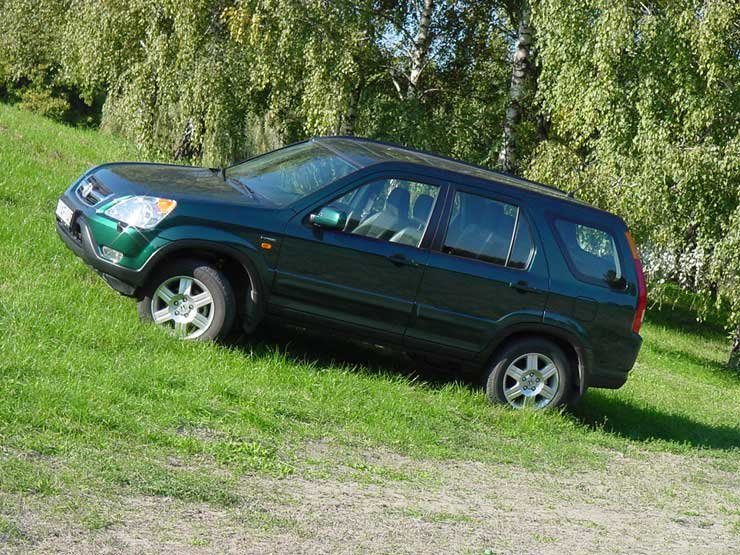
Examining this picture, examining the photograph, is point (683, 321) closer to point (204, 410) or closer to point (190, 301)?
point (190, 301)

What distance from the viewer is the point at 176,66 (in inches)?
720

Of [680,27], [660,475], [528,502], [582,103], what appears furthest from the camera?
[582,103]

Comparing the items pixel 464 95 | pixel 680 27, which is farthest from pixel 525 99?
pixel 680 27

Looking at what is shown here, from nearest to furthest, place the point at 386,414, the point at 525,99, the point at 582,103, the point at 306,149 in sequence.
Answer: the point at 386,414
the point at 306,149
the point at 582,103
the point at 525,99

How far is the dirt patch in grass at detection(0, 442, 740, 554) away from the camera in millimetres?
5195

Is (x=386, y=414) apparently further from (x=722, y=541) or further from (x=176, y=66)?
(x=176, y=66)

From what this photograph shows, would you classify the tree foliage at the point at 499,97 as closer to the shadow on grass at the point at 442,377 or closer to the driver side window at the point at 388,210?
the shadow on grass at the point at 442,377

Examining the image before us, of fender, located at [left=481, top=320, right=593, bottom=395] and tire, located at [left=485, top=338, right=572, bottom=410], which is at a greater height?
fender, located at [left=481, top=320, right=593, bottom=395]

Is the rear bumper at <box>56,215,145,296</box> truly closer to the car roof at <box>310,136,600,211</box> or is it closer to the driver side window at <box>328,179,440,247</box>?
the driver side window at <box>328,179,440,247</box>

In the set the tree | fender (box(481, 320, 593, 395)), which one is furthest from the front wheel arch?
the tree

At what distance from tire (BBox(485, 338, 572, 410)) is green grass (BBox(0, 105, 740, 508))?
0.58 feet

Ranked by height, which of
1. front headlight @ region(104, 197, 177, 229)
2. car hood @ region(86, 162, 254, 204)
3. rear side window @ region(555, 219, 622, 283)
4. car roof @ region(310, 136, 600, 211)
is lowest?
front headlight @ region(104, 197, 177, 229)

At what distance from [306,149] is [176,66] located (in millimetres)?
8976

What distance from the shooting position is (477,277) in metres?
9.19
